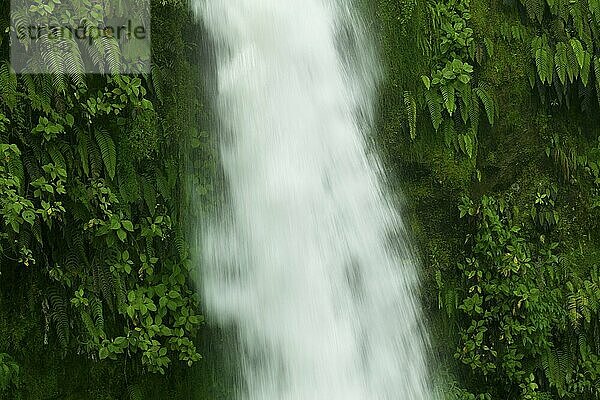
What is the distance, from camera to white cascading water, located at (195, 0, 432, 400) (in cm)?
459

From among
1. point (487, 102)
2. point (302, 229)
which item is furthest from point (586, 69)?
point (302, 229)

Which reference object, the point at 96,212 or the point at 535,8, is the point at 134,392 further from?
the point at 535,8

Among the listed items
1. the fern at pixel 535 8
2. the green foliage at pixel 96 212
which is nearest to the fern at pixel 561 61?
the fern at pixel 535 8

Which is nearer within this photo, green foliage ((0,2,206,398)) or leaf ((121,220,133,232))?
green foliage ((0,2,206,398))

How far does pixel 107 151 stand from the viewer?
4.59 m

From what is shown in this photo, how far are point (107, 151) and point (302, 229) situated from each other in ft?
4.09

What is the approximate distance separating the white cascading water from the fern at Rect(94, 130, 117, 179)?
693mm

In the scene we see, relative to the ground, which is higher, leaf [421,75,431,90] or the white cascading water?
leaf [421,75,431,90]

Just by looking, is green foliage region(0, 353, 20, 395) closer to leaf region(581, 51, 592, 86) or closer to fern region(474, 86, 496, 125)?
fern region(474, 86, 496, 125)

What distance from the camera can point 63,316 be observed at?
4512 millimetres

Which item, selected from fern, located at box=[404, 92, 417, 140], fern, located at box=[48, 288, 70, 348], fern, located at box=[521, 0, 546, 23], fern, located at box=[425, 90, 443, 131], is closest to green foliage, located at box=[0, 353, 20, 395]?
fern, located at box=[48, 288, 70, 348]

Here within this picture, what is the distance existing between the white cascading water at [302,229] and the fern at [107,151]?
0.69m

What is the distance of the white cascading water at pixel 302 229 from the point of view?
15.0ft

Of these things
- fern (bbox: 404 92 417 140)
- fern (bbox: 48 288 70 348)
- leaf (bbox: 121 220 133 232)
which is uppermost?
fern (bbox: 404 92 417 140)
